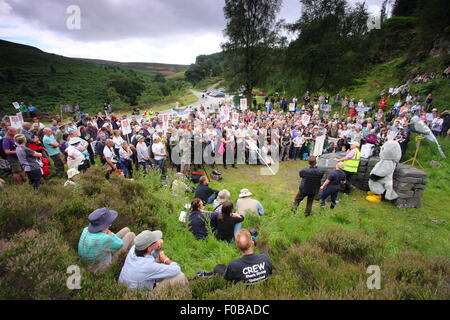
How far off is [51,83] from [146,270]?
90038 millimetres

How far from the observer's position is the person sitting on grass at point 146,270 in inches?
111

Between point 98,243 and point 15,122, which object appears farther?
point 15,122

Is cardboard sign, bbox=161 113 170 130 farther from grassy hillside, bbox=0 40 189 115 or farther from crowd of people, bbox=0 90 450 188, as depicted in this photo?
grassy hillside, bbox=0 40 189 115

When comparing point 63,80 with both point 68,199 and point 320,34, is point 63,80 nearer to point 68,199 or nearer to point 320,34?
point 320,34

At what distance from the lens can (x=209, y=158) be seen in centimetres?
1029

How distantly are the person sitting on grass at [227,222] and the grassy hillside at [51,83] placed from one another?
4830cm

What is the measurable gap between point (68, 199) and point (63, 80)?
9118 centimetres

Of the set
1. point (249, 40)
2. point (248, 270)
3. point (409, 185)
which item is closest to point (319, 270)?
point (248, 270)

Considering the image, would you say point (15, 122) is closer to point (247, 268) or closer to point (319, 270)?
point (247, 268)

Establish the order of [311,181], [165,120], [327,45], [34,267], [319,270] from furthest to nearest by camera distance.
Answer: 1. [327,45]
2. [165,120]
3. [311,181]
4. [319,270]
5. [34,267]

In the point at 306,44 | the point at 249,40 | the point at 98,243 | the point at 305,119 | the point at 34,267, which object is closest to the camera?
the point at 34,267

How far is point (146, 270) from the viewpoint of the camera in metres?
2.84

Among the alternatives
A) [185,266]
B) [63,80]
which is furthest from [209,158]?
[63,80]

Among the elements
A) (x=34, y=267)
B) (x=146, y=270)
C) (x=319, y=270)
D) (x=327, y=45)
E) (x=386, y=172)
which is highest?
(x=327, y=45)
